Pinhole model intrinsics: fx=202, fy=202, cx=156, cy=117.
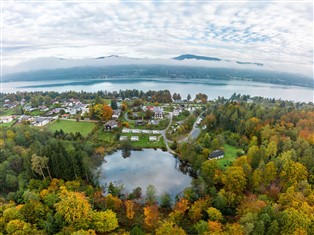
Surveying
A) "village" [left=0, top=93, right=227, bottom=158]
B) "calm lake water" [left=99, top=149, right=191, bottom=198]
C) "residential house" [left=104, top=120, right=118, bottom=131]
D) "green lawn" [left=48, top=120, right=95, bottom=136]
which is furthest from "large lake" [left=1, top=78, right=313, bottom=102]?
"calm lake water" [left=99, top=149, right=191, bottom=198]

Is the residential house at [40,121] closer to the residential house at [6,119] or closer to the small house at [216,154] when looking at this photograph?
the residential house at [6,119]

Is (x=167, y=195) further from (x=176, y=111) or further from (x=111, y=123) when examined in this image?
(x=176, y=111)

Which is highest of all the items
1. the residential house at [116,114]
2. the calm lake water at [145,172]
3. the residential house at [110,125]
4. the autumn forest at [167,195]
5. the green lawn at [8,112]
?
the residential house at [116,114]

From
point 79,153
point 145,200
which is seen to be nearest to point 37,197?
point 79,153

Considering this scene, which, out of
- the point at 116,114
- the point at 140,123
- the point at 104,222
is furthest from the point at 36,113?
the point at 104,222

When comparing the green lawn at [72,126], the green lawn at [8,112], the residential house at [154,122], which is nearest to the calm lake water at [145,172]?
the residential house at [154,122]
